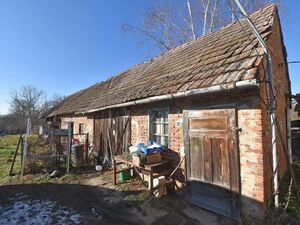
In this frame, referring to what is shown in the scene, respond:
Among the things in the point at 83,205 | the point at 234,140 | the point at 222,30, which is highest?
the point at 222,30

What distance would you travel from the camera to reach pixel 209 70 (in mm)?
5633

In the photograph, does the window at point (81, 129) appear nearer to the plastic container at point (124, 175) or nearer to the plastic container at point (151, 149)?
the plastic container at point (124, 175)

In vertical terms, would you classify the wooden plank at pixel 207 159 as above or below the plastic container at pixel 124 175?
above

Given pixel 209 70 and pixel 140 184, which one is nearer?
pixel 209 70

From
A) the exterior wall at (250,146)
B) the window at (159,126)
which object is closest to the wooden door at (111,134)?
the window at (159,126)

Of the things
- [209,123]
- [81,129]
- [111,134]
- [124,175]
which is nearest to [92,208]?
[124,175]

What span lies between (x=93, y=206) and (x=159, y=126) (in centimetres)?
310

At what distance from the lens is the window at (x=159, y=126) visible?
7023 mm

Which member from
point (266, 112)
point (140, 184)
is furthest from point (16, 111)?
point (266, 112)

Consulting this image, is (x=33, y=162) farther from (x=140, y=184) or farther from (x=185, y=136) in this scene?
(x=185, y=136)

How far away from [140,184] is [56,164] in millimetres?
4593

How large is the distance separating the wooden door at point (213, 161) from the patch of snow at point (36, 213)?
3.02 metres

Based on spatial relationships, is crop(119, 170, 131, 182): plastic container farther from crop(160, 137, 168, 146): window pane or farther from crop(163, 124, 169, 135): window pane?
crop(163, 124, 169, 135): window pane

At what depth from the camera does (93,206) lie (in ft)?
18.9
